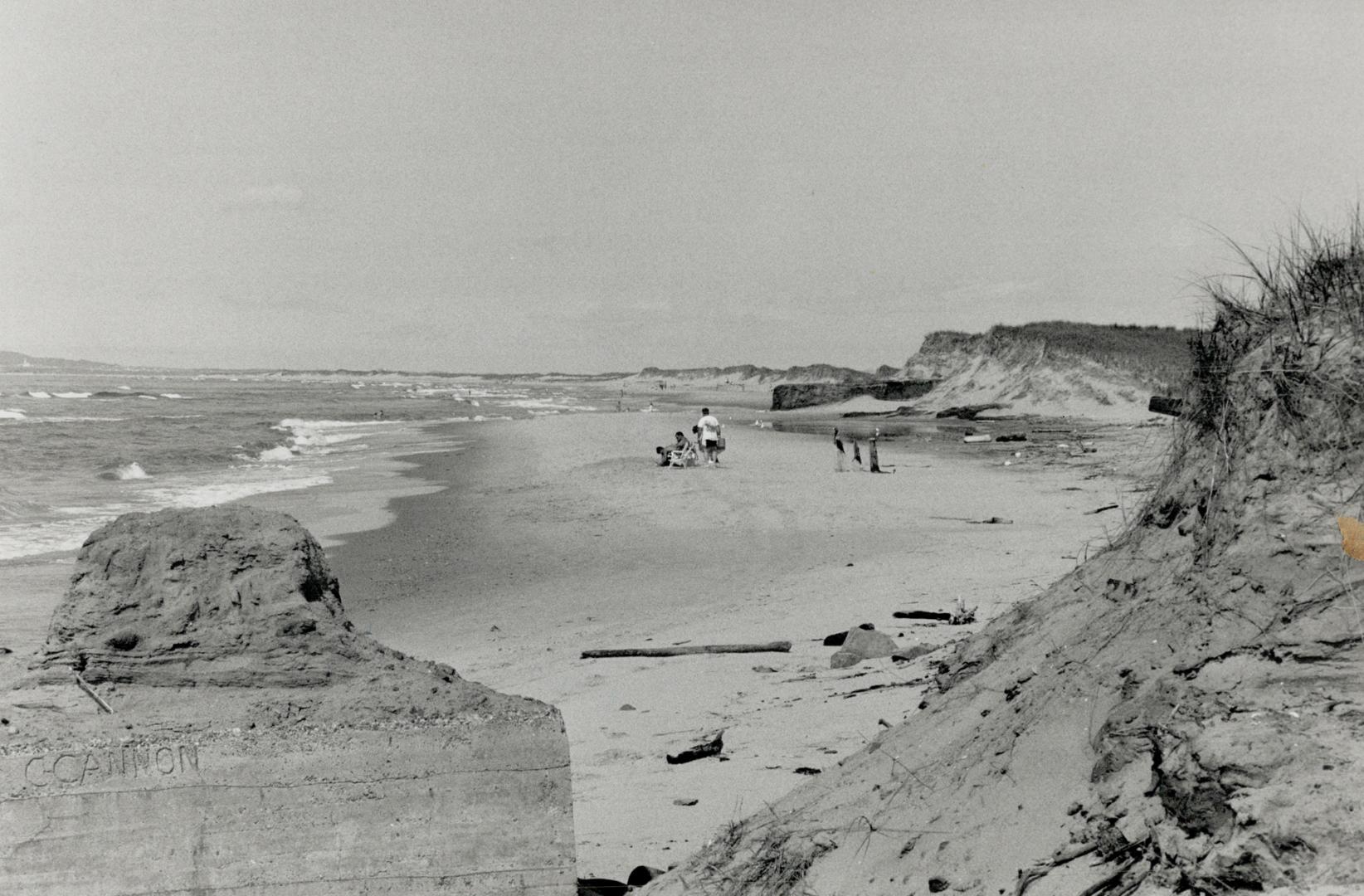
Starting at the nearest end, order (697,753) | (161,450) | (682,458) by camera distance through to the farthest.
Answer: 1. (697,753)
2. (682,458)
3. (161,450)

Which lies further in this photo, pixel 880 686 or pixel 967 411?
pixel 967 411

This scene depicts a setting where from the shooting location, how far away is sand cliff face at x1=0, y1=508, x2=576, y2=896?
11.1 ft

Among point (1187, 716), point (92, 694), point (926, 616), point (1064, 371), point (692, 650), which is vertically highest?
point (1064, 371)

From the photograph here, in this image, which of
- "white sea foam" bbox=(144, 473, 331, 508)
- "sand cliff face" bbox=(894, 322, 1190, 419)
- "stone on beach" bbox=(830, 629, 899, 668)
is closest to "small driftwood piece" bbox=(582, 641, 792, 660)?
"stone on beach" bbox=(830, 629, 899, 668)

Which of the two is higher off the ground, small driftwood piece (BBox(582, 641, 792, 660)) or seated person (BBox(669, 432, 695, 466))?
seated person (BBox(669, 432, 695, 466))

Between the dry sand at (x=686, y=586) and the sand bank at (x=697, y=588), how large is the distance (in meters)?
0.03

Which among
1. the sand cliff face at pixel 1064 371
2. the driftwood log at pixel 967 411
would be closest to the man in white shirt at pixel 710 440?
the sand cliff face at pixel 1064 371

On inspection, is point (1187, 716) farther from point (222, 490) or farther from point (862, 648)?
point (222, 490)

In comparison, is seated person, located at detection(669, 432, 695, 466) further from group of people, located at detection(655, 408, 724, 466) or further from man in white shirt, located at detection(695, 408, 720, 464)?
man in white shirt, located at detection(695, 408, 720, 464)

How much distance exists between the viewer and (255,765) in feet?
11.5

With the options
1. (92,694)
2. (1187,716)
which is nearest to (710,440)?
(92,694)

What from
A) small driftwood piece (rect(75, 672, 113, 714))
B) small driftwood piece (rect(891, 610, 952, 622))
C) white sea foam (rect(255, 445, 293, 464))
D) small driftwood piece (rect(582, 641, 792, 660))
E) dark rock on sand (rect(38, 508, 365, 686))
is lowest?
white sea foam (rect(255, 445, 293, 464))

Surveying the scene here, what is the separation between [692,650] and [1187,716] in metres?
5.03

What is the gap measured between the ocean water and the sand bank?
404 cm
